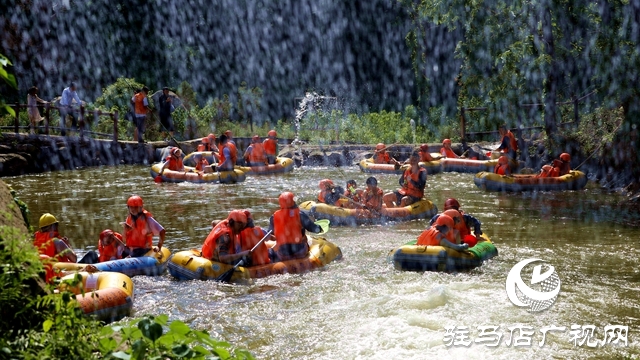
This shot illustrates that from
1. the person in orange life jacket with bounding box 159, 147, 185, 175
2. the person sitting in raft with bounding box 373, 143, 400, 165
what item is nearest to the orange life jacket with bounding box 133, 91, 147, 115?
the person in orange life jacket with bounding box 159, 147, 185, 175

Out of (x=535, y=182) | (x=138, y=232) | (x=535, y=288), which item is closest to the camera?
(x=535, y=288)

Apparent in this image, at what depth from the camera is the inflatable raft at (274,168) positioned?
21469 mm

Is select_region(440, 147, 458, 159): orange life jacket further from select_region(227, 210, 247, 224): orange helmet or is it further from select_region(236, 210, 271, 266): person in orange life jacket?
select_region(227, 210, 247, 224): orange helmet

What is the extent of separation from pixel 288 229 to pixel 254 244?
56cm

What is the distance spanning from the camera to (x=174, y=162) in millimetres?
20562

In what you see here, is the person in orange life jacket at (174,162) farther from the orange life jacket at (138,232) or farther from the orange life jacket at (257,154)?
the orange life jacket at (138,232)

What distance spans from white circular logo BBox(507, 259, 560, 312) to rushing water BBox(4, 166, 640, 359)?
12 centimetres

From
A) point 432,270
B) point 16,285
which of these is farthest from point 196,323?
point 16,285

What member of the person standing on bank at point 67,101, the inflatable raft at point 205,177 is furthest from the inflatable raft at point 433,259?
the person standing on bank at point 67,101

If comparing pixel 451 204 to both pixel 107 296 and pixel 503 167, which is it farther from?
pixel 503 167

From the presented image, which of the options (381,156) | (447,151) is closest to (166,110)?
(381,156)

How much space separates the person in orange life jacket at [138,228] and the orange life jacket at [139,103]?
13.2 metres

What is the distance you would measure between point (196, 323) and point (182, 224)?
6.06 meters

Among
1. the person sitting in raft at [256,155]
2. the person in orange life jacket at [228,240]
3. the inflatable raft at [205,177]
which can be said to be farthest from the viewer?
the person sitting in raft at [256,155]
